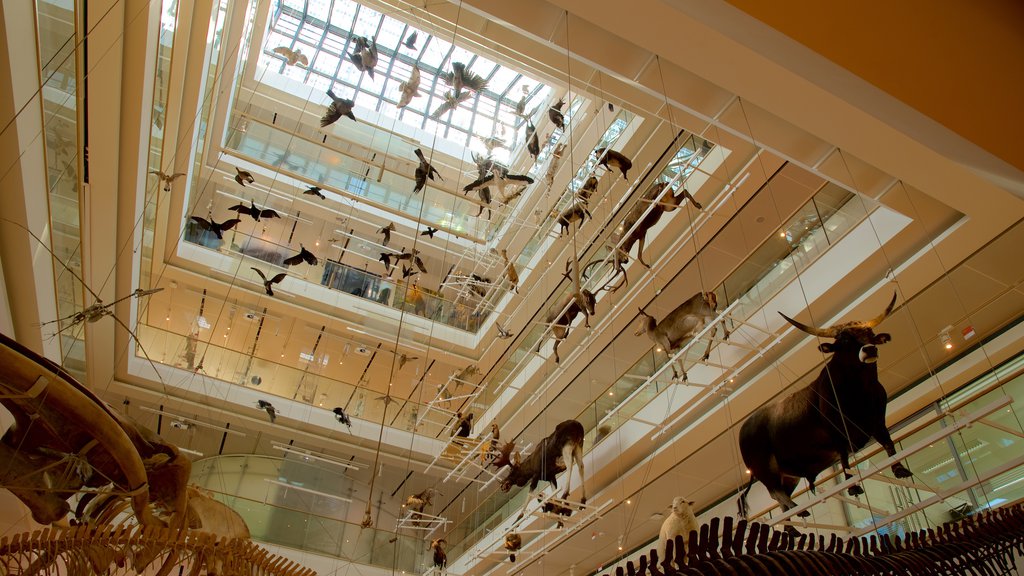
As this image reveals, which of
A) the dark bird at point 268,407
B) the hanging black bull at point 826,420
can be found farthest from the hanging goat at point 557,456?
the dark bird at point 268,407

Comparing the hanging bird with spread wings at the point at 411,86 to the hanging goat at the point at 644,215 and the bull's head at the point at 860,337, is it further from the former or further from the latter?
the bull's head at the point at 860,337

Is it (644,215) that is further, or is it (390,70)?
(390,70)

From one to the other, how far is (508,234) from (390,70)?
23.7 ft

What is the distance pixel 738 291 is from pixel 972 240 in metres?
3.12

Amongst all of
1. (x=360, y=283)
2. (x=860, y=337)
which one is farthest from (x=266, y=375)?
(x=860, y=337)

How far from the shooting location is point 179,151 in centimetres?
1113

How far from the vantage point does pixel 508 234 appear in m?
16.0

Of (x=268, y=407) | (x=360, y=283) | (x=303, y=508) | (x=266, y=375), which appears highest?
(x=360, y=283)

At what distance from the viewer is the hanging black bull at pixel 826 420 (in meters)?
5.64

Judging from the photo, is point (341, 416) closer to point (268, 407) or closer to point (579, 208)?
point (268, 407)

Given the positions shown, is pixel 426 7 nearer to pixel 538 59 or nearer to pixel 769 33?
pixel 538 59

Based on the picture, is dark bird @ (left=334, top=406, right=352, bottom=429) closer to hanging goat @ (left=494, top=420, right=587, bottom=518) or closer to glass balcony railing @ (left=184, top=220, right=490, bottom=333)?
glass balcony railing @ (left=184, top=220, right=490, bottom=333)

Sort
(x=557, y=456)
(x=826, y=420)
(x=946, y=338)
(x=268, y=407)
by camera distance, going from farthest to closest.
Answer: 1. (x=268, y=407)
2. (x=557, y=456)
3. (x=946, y=338)
4. (x=826, y=420)

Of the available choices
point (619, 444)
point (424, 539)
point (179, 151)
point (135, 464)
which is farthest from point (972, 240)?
point (424, 539)
